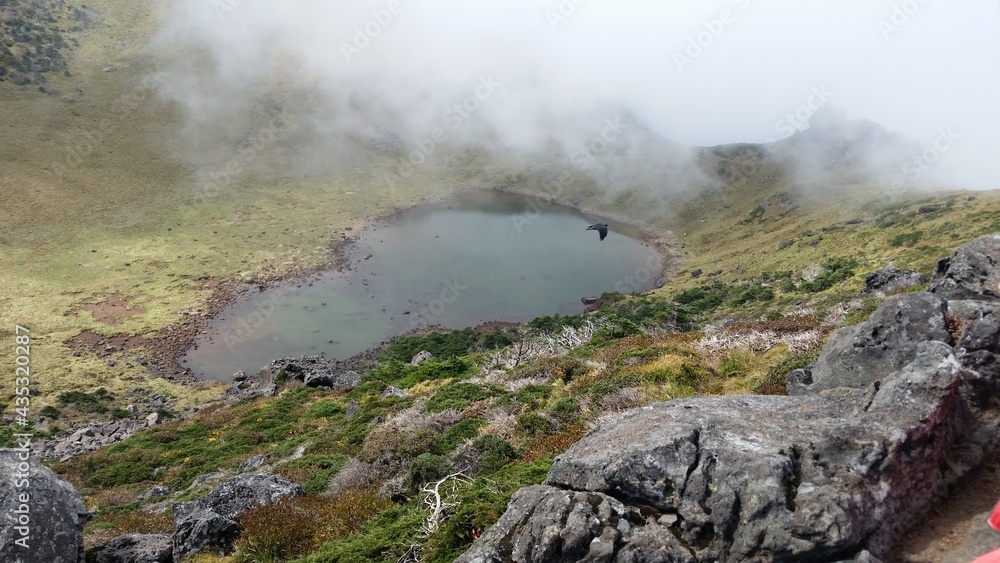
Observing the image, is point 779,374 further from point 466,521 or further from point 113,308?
point 113,308

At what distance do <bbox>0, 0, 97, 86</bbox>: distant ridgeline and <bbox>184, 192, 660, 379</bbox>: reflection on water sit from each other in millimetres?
68139

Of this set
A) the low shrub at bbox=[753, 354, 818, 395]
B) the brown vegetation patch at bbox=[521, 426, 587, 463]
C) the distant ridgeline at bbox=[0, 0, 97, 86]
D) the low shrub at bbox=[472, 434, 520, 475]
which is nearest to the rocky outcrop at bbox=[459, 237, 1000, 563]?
the low shrub at bbox=[753, 354, 818, 395]

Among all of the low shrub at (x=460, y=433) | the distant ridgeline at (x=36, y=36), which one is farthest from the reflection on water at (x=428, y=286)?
the distant ridgeline at (x=36, y=36)

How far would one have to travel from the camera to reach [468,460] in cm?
1258

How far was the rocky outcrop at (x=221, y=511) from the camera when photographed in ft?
→ 35.7

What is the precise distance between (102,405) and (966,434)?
46317mm

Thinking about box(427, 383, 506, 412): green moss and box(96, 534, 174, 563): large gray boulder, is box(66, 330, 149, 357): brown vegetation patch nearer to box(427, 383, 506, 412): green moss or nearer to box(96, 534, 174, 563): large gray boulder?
box(427, 383, 506, 412): green moss

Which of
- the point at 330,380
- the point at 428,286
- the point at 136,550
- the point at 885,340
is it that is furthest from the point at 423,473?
the point at 428,286

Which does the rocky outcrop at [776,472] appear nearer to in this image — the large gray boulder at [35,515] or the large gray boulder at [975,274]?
the large gray boulder at [975,274]

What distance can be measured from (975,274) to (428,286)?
2116 inches

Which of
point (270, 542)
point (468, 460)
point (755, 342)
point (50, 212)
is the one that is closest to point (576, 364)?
point (755, 342)

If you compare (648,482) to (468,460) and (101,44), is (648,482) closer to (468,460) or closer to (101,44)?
(468,460)

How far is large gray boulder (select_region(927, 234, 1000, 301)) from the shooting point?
8.84 m

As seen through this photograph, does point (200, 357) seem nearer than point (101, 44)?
Yes
